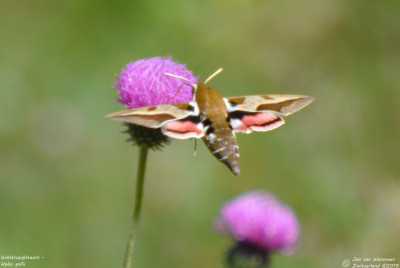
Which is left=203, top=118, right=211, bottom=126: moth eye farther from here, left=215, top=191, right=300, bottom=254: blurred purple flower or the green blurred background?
the green blurred background

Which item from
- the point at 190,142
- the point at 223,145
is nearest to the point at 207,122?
the point at 223,145

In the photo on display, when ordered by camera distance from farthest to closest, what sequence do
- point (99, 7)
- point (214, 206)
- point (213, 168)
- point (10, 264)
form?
point (99, 7) → point (213, 168) → point (214, 206) → point (10, 264)

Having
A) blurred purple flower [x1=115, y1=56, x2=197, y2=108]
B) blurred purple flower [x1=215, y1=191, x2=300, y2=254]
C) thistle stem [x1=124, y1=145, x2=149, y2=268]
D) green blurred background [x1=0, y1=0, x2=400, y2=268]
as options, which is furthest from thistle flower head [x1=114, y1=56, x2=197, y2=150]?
green blurred background [x1=0, y1=0, x2=400, y2=268]

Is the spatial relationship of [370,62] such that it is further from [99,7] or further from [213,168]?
[99,7]

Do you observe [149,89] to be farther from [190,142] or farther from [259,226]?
[190,142]

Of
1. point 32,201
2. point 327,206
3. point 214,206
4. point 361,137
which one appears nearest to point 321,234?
point 327,206

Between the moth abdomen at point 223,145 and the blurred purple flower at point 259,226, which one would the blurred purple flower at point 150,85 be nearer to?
the moth abdomen at point 223,145

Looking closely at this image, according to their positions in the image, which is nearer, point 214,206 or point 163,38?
point 214,206

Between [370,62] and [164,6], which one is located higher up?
[164,6]
